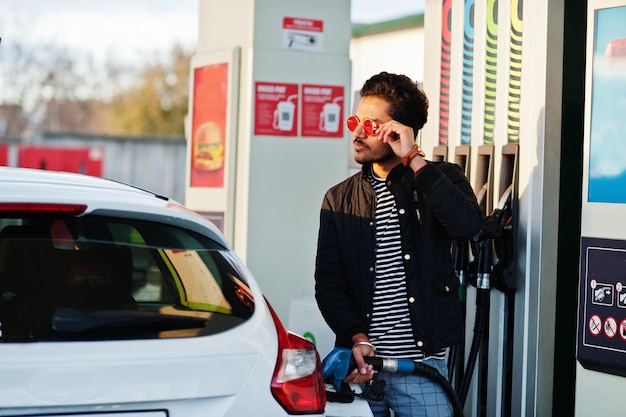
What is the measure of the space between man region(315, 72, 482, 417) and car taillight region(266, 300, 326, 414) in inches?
20.2

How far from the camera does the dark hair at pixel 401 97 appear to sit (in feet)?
14.1

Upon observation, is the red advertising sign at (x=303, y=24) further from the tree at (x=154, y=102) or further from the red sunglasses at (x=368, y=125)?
the tree at (x=154, y=102)

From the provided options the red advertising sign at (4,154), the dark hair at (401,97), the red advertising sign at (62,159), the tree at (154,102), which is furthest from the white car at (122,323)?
the tree at (154,102)

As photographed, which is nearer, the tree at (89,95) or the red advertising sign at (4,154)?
the red advertising sign at (4,154)

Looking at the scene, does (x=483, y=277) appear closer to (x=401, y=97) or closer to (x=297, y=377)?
(x=401, y=97)

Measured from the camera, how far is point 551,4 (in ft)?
17.5

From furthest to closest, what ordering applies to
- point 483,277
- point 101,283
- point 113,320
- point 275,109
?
point 275,109
point 483,277
point 101,283
point 113,320

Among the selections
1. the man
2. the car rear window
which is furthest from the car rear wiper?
the man

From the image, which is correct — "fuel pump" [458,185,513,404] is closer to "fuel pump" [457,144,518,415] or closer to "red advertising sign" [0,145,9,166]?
"fuel pump" [457,144,518,415]

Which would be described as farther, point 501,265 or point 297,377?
point 501,265

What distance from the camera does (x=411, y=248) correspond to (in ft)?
13.6

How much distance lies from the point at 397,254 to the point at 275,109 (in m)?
4.67

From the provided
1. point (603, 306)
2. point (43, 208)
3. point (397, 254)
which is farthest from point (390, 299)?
point (43, 208)

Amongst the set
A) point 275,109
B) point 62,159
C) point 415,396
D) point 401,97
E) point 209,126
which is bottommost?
point 415,396
